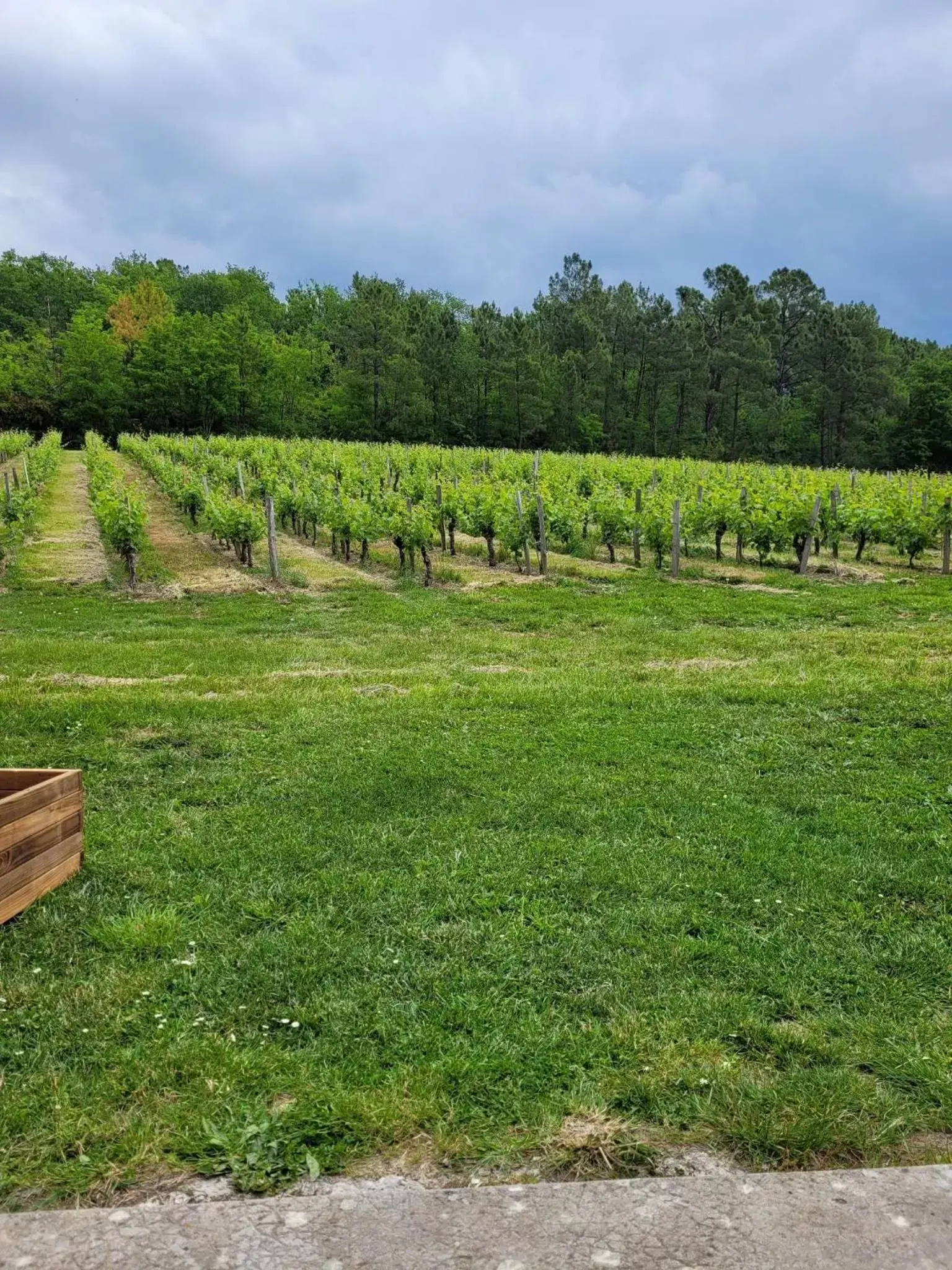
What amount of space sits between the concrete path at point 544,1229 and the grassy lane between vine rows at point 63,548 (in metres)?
13.9

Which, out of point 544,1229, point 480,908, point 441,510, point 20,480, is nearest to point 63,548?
point 441,510

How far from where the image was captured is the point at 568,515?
58.8 ft

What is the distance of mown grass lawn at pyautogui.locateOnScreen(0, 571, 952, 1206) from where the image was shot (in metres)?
2.41

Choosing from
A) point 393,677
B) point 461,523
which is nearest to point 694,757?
point 393,677

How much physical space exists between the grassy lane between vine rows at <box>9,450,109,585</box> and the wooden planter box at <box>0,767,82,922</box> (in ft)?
37.2

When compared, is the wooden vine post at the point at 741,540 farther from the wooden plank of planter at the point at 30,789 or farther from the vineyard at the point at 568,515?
the wooden plank of planter at the point at 30,789

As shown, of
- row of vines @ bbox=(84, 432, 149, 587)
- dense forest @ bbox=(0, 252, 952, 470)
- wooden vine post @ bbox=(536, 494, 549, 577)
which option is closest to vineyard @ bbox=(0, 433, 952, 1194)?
row of vines @ bbox=(84, 432, 149, 587)

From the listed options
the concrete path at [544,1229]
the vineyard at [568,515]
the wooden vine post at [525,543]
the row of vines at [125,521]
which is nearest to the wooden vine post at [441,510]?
the vineyard at [568,515]

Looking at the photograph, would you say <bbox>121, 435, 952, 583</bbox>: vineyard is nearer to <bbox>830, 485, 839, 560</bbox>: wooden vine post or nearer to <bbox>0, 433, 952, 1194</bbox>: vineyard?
<bbox>830, 485, 839, 560</bbox>: wooden vine post

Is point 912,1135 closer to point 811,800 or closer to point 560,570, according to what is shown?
point 811,800

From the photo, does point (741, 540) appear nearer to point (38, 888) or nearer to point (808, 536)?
point (808, 536)

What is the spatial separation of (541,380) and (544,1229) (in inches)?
2076

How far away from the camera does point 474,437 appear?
53.3 meters

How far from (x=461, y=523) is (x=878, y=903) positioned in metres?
14.6
